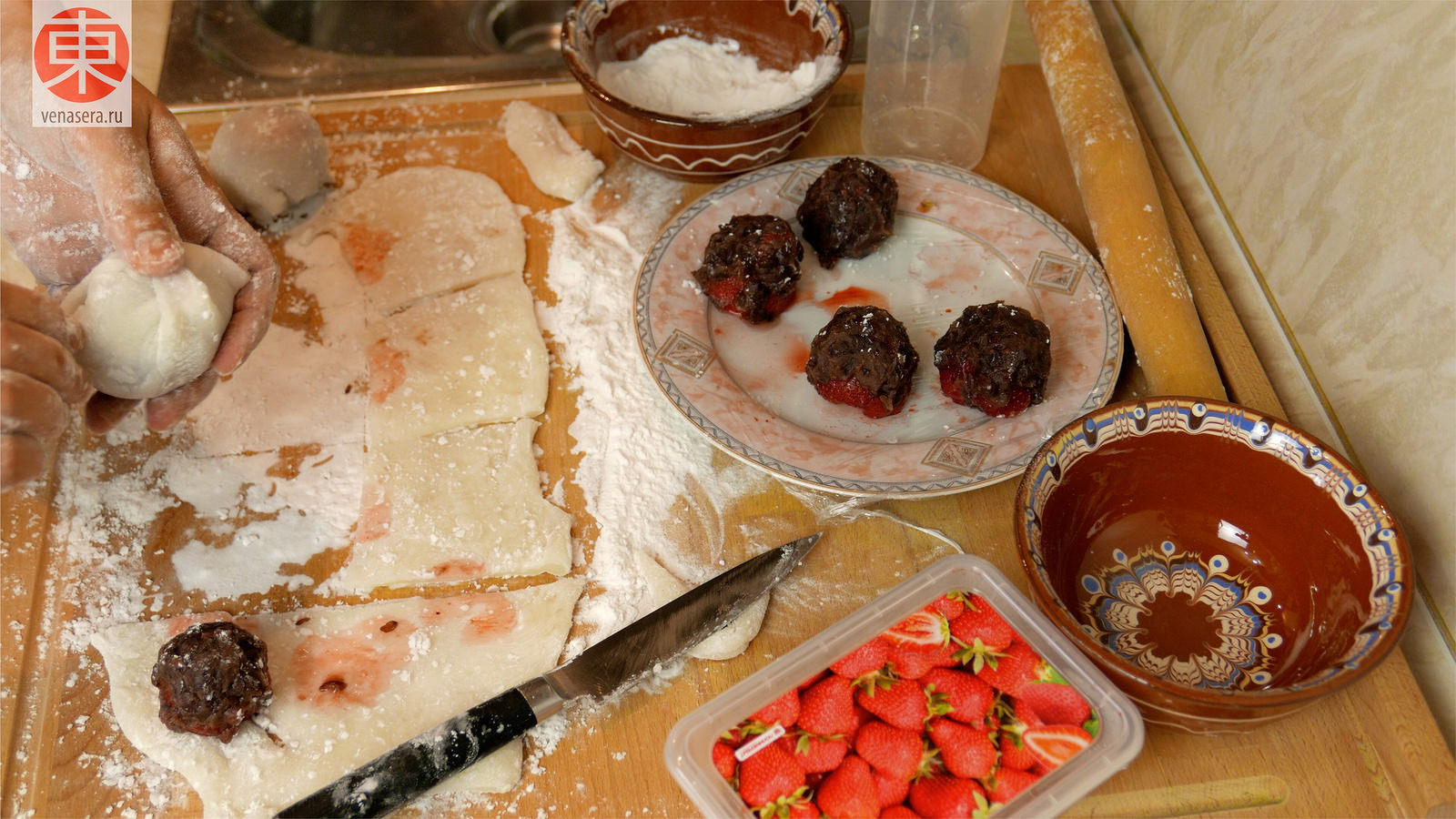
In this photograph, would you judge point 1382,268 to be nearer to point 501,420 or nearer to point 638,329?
point 638,329

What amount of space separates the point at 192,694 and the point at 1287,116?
162 centimetres

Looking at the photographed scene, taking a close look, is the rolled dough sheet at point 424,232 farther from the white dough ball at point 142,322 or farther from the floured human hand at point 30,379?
the floured human hand at point 30,379

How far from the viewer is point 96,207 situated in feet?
4.36

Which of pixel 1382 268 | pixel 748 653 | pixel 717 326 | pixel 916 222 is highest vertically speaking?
pixel 1382 268

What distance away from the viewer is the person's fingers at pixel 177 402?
1.30 meters

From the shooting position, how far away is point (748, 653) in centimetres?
125

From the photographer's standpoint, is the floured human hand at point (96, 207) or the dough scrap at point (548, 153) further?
the dough scrap at point (548, 153)

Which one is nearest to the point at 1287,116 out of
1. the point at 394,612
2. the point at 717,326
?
the point at 717,326

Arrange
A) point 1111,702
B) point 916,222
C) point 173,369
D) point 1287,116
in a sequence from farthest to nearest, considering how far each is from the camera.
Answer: point 916,222, point 1287,116, point 173,369, point 1111,702

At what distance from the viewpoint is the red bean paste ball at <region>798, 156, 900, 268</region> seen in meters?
1.53

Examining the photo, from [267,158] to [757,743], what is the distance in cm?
125

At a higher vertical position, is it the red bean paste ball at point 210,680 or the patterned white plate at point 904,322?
the patterned white plate at point 904,322

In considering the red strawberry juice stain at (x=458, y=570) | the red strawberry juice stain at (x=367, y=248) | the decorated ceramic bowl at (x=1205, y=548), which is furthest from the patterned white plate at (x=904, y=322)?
the red strawberry juice stain at (x=367, y=248)

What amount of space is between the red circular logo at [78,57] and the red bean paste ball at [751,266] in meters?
0.83
